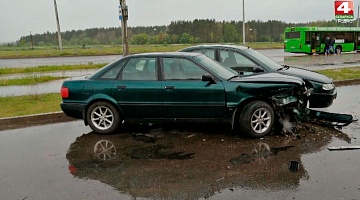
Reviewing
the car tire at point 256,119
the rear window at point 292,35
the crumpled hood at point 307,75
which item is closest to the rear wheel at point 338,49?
the rear window at point 292,35

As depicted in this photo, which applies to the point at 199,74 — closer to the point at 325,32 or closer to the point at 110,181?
the point at 110,181

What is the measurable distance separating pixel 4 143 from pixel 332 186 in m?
5.58

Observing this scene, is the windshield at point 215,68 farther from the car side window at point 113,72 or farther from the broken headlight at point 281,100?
the car side window at point 113,72

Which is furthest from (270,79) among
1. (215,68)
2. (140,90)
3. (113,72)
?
(113,72)

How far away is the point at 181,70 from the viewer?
6.12m

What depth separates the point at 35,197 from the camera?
392 cm

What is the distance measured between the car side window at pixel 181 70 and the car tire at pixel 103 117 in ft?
4.16

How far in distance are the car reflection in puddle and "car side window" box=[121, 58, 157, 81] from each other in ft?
3.69

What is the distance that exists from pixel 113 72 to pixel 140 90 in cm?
72

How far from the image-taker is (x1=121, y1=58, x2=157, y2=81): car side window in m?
6.23

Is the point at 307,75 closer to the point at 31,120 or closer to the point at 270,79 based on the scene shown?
the point at 270,79

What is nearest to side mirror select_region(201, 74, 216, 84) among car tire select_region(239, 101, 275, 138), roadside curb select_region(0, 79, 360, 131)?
car tire select_region(239, 101, 275, 138)

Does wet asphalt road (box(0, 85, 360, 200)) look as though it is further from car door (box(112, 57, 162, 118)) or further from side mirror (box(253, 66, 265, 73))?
side mirror (box(253, 66, 265, 73))

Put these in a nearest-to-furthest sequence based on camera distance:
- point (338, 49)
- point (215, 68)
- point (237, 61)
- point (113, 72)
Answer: point (215, 68)
point (113, 72)
point (237, 61)
point (338, 49)
